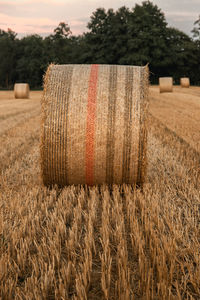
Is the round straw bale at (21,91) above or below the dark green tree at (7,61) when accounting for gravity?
below

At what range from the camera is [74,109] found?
3.56 meters

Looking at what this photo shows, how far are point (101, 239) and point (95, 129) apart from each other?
1.36 metres

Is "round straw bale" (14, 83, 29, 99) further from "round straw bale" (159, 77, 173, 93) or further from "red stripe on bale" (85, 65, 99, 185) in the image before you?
"red stripe on bale" (85, 65, 99, 185)

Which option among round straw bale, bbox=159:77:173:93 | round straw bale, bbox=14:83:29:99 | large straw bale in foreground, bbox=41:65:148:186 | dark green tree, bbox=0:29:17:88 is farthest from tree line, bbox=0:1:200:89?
large straw bale in foreground, bbox=41:65:148:186

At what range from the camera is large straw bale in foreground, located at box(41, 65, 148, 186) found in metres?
3.53

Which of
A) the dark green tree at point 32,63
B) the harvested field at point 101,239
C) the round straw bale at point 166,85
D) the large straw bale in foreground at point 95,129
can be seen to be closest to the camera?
the harvested field at point 101,239

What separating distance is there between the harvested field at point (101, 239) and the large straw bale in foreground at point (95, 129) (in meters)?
0.21

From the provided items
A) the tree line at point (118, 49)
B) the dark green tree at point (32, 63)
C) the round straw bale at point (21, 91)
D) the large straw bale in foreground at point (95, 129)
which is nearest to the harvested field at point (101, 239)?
the large straw bale in foreground at point (95, 129)

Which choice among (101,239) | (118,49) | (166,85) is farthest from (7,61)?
(101,239)

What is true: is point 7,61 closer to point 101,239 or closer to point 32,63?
point 32,63

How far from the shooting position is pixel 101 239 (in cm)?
255

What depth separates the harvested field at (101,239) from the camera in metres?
1.93

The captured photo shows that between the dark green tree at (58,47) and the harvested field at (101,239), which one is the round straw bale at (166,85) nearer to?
the harvested field at (101,239)

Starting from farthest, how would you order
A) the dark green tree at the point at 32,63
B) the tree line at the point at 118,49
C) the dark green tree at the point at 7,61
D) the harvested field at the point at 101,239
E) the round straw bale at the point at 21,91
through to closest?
the dark green tree at the point at 7,61
the dark green tree at the point at 32,63
the tree line at the point at 118,49
the round straw bale at the point at 21,91
the harvested field at the point at 101,239
